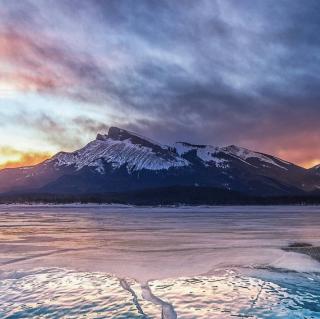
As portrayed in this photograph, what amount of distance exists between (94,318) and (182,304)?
2.84 meters

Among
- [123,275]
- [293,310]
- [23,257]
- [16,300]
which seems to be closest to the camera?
[293,310]

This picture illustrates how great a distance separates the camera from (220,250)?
86.5 ft

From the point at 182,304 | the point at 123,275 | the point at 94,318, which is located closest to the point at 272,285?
the point at 182,304

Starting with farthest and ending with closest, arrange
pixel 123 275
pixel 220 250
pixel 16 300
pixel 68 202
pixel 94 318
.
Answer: pixel 68 202
pixel 220 250
pixel 123 275
pixel 16 300
pixel 94 318

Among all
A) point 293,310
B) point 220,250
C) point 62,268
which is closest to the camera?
point 293,310

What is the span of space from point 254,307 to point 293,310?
111 centimetres

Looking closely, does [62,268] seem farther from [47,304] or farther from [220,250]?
[220,250]

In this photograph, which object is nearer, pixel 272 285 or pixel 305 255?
pixel 272 285

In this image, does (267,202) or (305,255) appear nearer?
(305,255)

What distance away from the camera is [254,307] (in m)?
13.4

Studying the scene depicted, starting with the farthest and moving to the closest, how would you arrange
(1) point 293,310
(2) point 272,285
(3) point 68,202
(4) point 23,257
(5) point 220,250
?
(3) point 68,202 < (5) point 220,250 < (4) point 23,257 < (2) point 272,285 < (1) point 293,310

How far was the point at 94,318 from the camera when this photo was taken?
1215 centimetres

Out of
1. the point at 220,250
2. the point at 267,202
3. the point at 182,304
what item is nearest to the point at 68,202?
the point at 267,202

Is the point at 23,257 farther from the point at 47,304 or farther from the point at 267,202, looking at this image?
the point at 267,202
